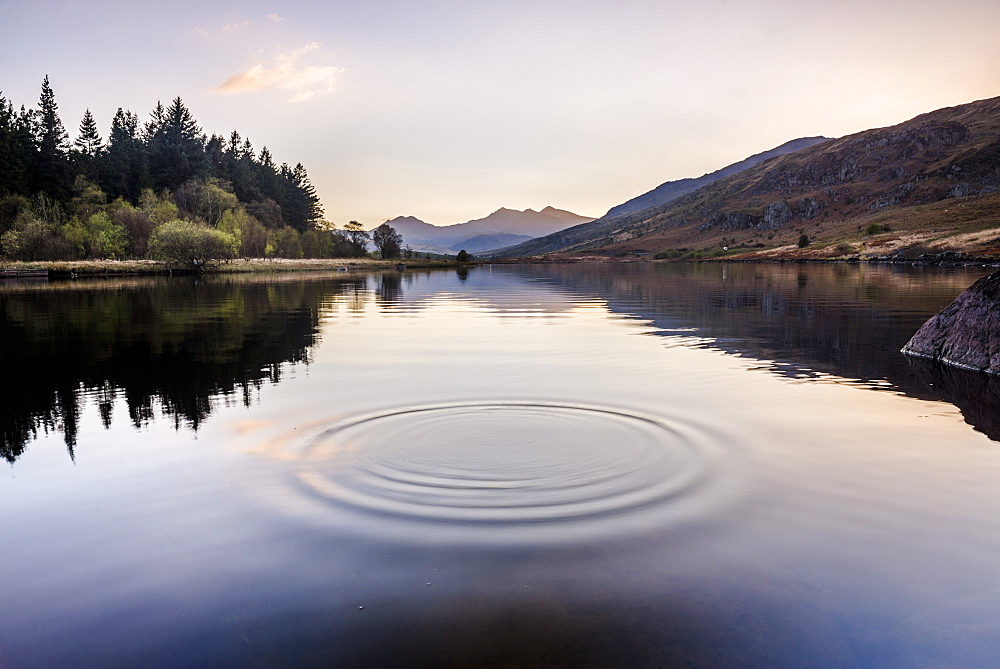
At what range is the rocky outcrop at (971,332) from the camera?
17250 mm

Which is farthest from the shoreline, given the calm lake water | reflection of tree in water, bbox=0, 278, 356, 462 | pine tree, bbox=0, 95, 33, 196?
Result: the calm lake water

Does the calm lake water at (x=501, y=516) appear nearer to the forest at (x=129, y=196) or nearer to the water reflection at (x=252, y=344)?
the water reflection at (x=252, y=344)

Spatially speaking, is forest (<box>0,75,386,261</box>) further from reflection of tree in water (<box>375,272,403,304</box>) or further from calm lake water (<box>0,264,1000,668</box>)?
calm lake water (<box>0,264,1000,668</box>)

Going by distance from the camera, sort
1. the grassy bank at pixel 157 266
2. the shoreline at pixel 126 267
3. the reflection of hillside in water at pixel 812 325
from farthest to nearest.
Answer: the grassy bank at pixel 157 266 → the shoreline at pixel 126 267 → the reflection of hillside in water at pixel 812 325

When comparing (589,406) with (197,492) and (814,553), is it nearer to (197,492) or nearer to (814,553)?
(814,553)

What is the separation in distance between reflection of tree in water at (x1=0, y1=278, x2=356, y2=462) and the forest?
293 ft

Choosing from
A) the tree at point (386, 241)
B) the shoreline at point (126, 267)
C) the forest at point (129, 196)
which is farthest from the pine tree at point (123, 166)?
the tree at point (386, 241)

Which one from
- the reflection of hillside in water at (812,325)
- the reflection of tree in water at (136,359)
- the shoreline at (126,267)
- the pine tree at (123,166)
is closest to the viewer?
the reflection of tree in water at (136,359)

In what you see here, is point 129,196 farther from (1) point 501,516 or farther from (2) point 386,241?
(1) point 501,516

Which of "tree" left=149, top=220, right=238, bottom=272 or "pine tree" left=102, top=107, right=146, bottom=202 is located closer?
"tree" left=149, top=220, right=238, bottom=272

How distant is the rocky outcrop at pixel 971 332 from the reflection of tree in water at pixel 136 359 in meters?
19.6

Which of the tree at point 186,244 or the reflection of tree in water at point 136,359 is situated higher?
the tree at point 186,244

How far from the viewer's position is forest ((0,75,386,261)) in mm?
118125

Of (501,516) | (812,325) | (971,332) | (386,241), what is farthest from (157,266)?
(501,516)
